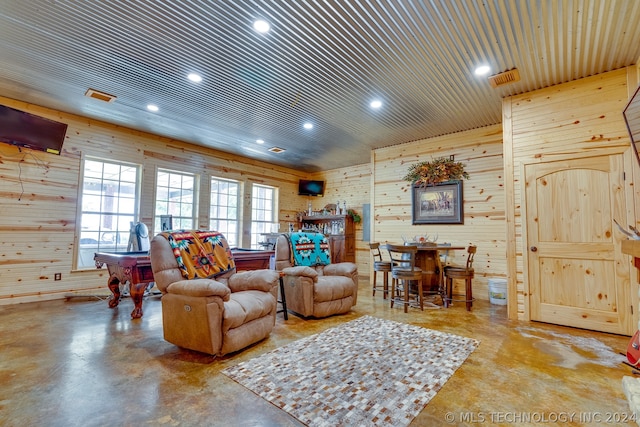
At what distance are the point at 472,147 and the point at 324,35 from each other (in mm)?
3548

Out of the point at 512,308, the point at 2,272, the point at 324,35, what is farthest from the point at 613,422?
the point at 2,272

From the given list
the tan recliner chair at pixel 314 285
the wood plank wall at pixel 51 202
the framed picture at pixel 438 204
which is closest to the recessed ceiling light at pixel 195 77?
the tan recliner chair at pixel 314 285

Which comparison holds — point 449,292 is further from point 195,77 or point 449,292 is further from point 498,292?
point 195,77

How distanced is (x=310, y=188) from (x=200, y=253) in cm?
526

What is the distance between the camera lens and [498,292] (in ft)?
14.7

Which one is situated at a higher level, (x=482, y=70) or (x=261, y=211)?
(x=482, y=70)

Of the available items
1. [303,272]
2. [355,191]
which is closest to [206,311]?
[303,272]

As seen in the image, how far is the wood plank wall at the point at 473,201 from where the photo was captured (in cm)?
484

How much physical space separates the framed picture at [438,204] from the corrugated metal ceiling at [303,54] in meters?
1.20

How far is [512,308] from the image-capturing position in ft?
12.3

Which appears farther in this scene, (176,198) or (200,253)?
(176,198)

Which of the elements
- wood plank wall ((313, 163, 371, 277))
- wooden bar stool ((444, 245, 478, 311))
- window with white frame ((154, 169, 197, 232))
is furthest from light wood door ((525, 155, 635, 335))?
window with white frame ((154, 169, 197, 232))

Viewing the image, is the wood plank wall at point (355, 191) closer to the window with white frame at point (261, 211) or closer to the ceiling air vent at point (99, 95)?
Answer: the window with white frame at point (261, 211)

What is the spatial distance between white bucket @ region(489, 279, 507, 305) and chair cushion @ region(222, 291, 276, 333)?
3.45 meters
